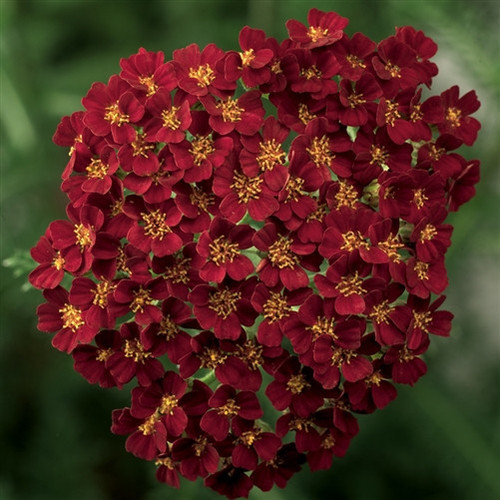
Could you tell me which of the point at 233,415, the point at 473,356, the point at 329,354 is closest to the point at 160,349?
the point at 233,415

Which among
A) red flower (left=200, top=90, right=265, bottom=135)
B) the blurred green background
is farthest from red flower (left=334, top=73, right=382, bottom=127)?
the blurred green background

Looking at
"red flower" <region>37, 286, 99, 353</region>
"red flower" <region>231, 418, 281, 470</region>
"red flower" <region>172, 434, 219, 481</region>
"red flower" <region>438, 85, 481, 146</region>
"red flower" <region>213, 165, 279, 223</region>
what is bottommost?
"red flower" <region>172, 434, 219, 481</region>

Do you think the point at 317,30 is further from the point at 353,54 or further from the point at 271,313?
the point at 271,313

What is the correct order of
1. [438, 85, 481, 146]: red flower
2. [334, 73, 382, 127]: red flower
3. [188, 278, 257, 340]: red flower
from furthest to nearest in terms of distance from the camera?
1. [438, 85, 481, 146]: red flower
2. [334, 73, 382, 127]: red flower
3. [188, 278, 257, 340]: red flower

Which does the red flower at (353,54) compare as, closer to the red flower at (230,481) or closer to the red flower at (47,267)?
the red flower at (47,267)

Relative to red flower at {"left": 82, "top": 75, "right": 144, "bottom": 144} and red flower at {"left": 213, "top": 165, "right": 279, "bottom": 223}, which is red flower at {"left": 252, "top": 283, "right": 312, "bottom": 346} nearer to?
red flower at {"left": 213, "top": 165, "right": 279, "bottom": 223}

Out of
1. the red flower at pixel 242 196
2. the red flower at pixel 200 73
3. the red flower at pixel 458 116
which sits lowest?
the red flower at pixel 242 196

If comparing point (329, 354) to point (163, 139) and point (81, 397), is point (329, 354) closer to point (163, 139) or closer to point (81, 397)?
point (163, 139)

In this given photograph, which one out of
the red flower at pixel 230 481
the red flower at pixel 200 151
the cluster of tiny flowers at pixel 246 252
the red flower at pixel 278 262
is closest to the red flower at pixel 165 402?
the cluster of tiny flowers at pixel 246 252
